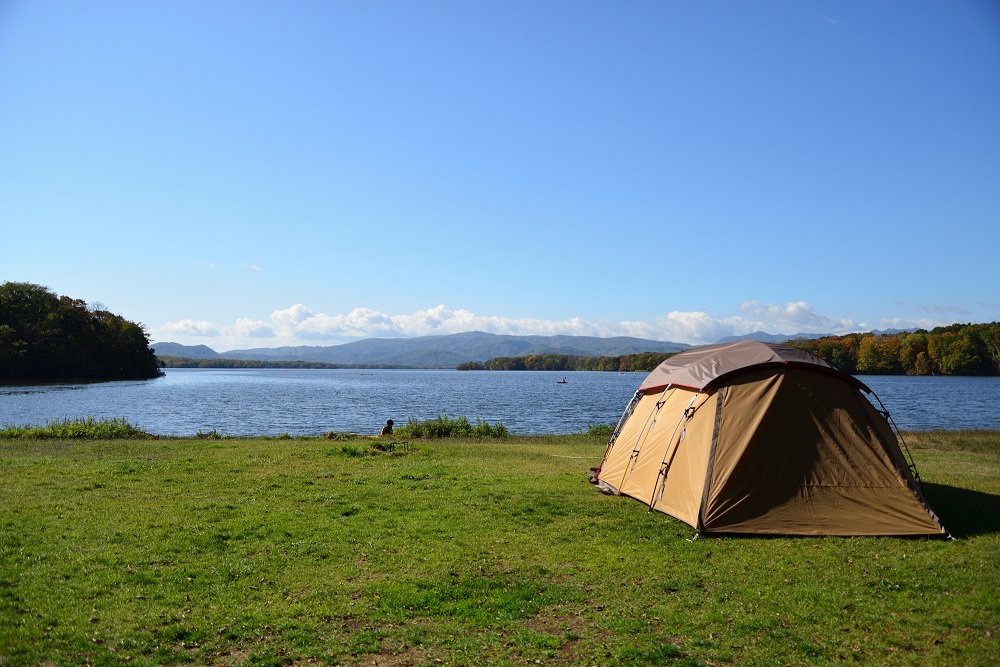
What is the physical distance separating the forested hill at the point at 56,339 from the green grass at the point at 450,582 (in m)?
96.5

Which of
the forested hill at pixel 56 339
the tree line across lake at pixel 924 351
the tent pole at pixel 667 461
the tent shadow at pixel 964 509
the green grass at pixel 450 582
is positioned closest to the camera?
the green grass at pixel 450 582

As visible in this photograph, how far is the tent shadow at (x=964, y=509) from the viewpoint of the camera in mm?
10745

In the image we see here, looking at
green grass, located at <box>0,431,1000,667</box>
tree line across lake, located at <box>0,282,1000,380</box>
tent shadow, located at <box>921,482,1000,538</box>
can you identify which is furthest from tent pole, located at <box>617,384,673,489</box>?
tree line across lake, located at <box>0,282,1000,380</box>

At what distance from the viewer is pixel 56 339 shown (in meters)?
94.2

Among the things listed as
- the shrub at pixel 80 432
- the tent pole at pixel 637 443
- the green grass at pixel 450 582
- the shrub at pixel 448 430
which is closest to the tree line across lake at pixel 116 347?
the shrub at pixel 448 430

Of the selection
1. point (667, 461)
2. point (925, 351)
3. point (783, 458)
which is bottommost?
point (667, 461)

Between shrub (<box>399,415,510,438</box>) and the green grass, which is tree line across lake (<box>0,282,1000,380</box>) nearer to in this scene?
shrub (<box>399,415,510,438</box>)

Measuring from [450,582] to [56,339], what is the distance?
4352 inches

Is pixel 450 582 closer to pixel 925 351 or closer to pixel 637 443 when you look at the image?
pixel 637 443

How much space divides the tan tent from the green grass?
0.49 meters

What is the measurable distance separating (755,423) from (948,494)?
22.4ft

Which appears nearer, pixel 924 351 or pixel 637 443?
pixel 637 443

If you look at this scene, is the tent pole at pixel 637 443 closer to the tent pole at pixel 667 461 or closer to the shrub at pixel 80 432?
the tent pole at pixel 667 461

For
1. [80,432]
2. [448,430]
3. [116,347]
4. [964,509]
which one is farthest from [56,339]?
[964,509]
